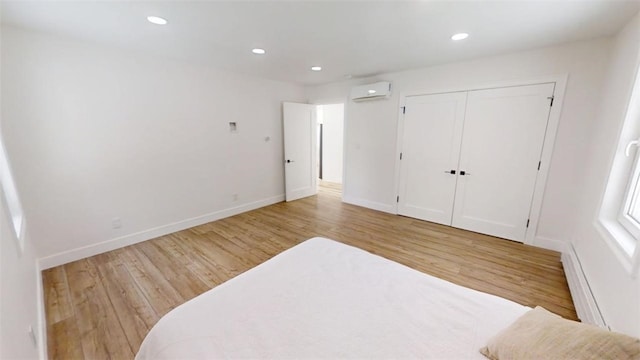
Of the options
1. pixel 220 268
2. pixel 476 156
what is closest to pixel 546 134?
pixel 476 156

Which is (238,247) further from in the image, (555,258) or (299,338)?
(555,258)

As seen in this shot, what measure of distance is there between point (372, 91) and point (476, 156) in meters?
1.87

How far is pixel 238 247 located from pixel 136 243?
1364mm

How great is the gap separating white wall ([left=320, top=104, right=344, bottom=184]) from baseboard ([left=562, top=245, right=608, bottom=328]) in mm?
4995

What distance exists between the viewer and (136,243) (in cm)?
321

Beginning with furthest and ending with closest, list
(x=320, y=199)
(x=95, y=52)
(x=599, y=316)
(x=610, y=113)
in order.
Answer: (x=320, y=199) < (x=95, y=52) < (x=610, y=113) < (x=599, y=316)

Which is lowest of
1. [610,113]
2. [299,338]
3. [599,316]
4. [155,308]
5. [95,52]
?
[155,308]

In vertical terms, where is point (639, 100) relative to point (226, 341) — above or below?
above

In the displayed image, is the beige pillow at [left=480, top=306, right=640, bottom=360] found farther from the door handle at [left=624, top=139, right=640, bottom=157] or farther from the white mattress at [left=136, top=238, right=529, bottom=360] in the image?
the door handle at [left=624, top=139, right=640, bottom=157]

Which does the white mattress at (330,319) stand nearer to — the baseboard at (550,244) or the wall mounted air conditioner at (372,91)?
the baseboard at (550,244)

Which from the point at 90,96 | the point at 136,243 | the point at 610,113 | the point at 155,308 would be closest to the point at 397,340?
the point at 155,308

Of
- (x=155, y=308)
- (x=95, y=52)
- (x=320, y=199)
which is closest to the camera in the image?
(x=155, y=308)

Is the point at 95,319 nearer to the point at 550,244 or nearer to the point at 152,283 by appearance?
the point at 152,283

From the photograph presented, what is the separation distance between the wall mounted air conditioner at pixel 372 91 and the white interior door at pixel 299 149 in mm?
1204
